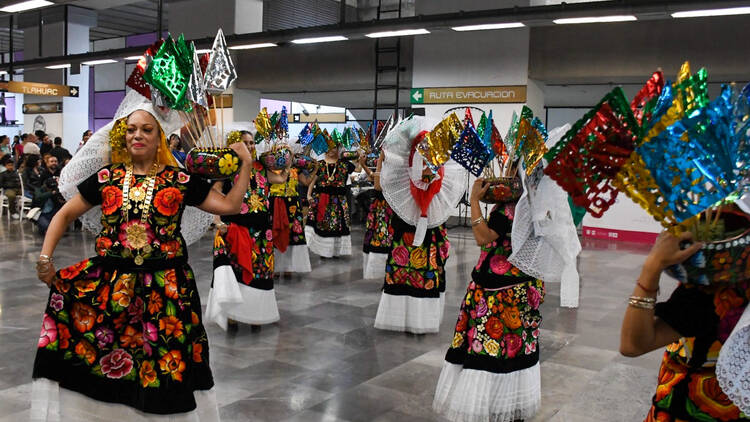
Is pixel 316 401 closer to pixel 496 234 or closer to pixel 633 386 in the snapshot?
pixel 496 234

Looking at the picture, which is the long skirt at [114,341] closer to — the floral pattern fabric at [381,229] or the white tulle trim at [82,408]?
the white tulle trim at [82,408]

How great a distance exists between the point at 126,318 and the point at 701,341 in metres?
2.11

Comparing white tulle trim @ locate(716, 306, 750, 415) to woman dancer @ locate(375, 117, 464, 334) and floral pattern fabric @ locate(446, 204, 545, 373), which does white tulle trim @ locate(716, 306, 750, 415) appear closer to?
floral pattern fabric @ locate(446, 204, 545, 373)

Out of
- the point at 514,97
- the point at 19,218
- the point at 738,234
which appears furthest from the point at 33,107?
the point at 738,234

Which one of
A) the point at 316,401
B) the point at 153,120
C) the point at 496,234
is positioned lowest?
the point at 316,401

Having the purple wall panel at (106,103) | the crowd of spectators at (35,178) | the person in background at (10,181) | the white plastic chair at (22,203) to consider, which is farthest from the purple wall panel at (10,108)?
the white plastic chair at (22,203)

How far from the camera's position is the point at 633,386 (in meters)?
4.27

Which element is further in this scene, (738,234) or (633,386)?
(633,386)

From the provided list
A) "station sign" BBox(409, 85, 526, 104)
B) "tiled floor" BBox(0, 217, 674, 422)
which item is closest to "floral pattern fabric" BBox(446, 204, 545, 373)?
"tiled floor" BBox(0, 217, 674, 422)

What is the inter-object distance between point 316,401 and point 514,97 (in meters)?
8.74

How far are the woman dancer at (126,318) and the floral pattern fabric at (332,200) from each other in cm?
589

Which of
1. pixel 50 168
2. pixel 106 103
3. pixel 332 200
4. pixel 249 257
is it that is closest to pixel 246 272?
pixel 249 257

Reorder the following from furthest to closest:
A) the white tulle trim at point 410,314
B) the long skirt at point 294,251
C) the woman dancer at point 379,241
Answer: the long skirt at point 294,251
the woman dancer at point 379,241
the white tulle trim at point 410,314

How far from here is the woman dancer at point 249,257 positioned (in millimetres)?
5039
